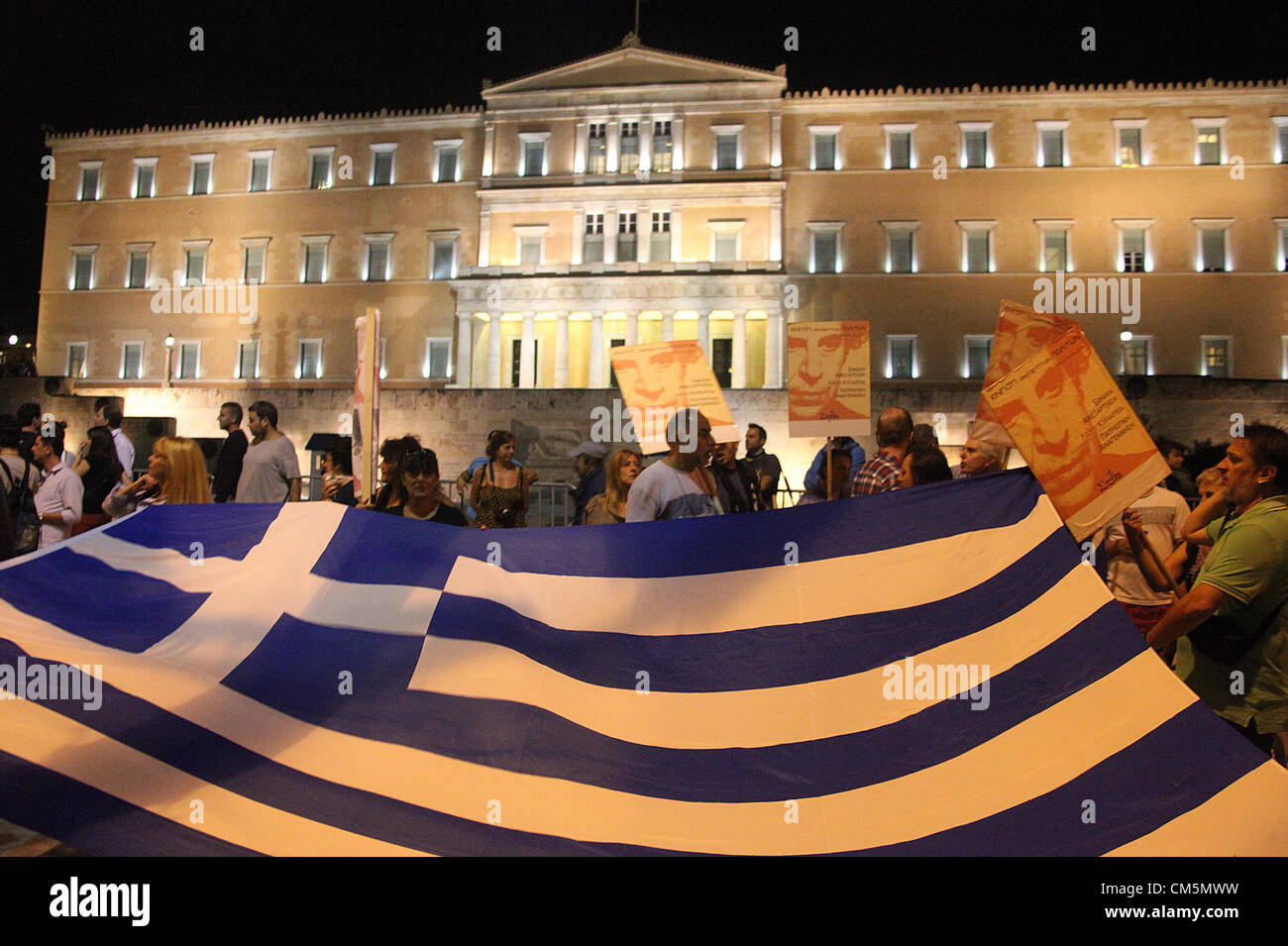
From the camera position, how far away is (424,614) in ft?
10.5

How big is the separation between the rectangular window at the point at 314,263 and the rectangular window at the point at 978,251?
24423mm

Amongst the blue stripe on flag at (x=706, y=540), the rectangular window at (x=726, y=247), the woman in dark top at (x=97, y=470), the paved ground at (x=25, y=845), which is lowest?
the paved ground at (x=25, y=845)

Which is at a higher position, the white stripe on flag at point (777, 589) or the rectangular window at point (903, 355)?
the rectangular window at point (903, 355)

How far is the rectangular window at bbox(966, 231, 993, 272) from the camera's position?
1254 inches

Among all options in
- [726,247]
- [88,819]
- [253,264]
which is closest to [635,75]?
[726,247]

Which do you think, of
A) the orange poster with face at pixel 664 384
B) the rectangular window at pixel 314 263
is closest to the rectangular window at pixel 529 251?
the rectangular window at pixel 314 263

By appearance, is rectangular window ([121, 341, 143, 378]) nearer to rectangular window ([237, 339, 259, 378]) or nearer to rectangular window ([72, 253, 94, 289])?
rectangular window ([72, 253, 94, 289])

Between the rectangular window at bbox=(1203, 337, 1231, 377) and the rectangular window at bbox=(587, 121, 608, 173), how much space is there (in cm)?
2175

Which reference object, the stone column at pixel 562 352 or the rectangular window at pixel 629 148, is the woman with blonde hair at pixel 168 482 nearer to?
the stone column at pixel 562 352

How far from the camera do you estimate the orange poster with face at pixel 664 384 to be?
611 centimetres

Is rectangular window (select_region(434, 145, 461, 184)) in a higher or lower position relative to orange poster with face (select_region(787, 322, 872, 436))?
higher

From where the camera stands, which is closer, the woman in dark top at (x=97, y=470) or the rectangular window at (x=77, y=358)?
the woman in dark top at (x=97, y=470)

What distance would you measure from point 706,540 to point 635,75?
109 feet

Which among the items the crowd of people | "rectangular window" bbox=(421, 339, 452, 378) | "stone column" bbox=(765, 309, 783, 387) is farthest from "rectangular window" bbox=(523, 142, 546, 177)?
the crowd of people
